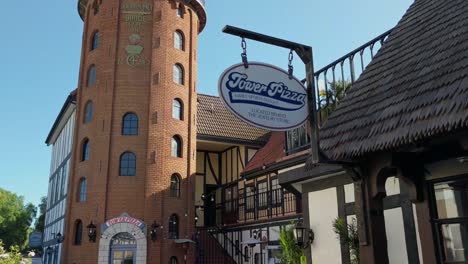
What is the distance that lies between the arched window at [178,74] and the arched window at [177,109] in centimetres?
116

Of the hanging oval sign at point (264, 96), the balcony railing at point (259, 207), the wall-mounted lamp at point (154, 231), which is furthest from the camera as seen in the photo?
the wall-mounted lamp at point (154, 231)

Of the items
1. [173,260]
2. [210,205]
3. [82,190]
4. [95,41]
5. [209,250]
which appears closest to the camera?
[173,260]

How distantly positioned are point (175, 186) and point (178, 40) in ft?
27.1

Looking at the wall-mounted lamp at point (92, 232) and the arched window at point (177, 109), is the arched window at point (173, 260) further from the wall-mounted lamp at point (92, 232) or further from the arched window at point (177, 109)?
the arched window at point (177, 109)

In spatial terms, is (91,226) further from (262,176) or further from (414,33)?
(414,33)

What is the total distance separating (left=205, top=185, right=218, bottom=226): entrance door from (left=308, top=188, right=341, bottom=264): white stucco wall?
19784 mm

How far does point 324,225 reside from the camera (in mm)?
7621

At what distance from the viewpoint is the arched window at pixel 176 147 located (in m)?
24.4

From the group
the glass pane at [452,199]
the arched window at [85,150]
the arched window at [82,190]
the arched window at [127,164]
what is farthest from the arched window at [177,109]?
the glass pane at [452,199]

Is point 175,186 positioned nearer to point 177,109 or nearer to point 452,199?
point 177,109

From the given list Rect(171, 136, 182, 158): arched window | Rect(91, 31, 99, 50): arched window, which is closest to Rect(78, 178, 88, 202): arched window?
Rect(171, 136, 182, 158): arched window

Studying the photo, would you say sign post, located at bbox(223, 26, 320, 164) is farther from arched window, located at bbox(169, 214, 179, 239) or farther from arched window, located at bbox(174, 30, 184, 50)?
arched window, located at bbox(174, 30, 184, 50)

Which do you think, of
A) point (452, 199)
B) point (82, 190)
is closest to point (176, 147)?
point (82, 190)

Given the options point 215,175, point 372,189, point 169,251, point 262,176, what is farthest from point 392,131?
point 215,175
